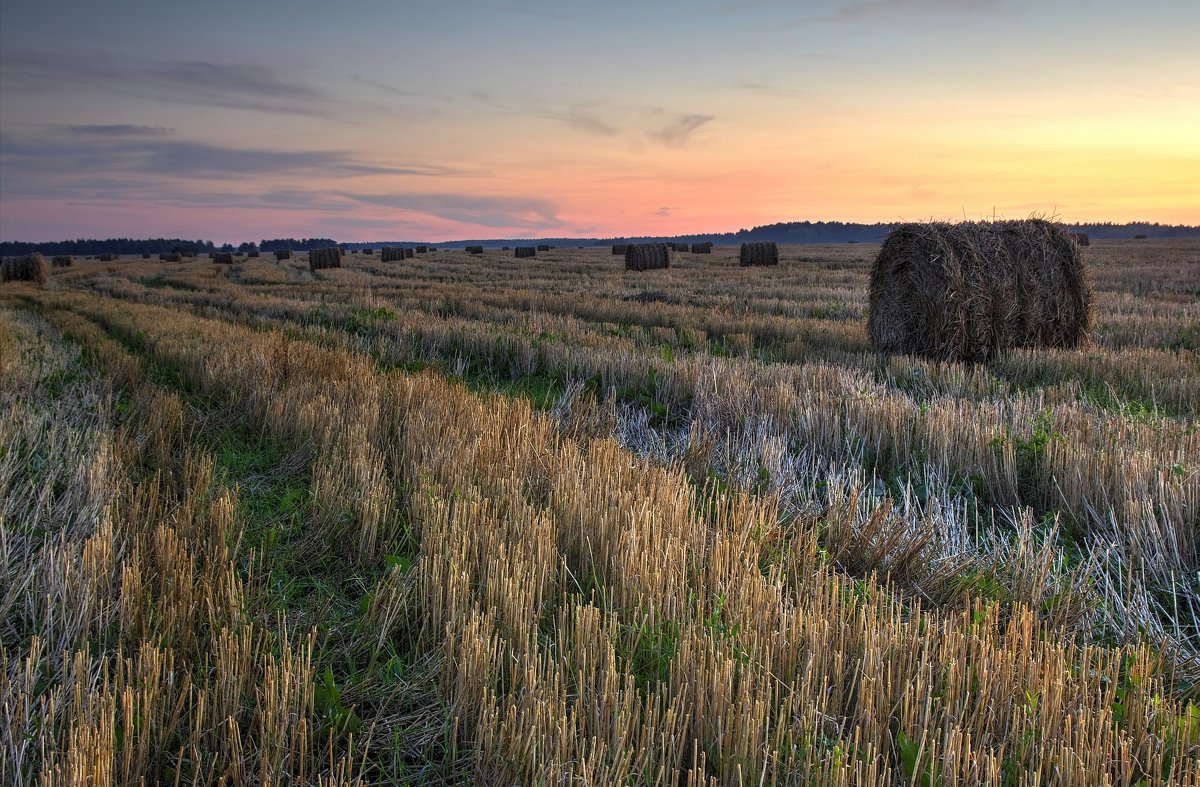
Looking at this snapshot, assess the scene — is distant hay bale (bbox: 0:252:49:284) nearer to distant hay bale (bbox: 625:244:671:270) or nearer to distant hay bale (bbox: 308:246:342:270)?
distant hay bale (bbox: 308:246:342:270)

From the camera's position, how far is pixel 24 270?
33031mm

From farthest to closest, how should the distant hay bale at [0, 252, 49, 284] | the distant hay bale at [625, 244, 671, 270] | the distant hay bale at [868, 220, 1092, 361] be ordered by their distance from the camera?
the distant hay bale at [625, 244, 671, 270] < the distant hay bale at [0, 252, 49, 284] < the distant hay bale at [868, 220, 1092, 361]

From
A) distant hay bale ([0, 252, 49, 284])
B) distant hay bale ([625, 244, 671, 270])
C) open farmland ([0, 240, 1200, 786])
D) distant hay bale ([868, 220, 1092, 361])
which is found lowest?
open farmland ([0, 240, 1200, 786])

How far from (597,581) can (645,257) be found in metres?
31.5

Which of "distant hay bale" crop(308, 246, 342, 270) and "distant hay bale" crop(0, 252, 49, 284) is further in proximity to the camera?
"distant hay bale" crop(308, 246, 342, 270)

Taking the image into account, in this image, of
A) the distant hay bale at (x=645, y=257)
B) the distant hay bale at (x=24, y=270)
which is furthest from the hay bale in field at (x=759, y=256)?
the distant hay bale at (x=24, y=270)

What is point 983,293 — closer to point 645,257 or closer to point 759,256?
point 645,257

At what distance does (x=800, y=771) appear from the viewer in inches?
85.7

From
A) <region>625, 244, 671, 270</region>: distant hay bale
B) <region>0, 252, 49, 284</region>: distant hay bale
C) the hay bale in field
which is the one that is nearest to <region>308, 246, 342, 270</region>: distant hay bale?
<region>0, 252, 49, 284</region>: distant hay bale

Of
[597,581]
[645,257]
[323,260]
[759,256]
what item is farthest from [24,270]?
[597,581]

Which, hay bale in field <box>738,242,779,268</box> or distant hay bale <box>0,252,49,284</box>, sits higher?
hay bale in field <box>738,242,779,268</box>

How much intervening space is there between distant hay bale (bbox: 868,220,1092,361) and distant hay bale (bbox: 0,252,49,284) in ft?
115

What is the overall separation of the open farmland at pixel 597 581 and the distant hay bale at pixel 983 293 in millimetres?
2563

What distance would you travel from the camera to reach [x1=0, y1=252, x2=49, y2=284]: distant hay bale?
3291 cm
